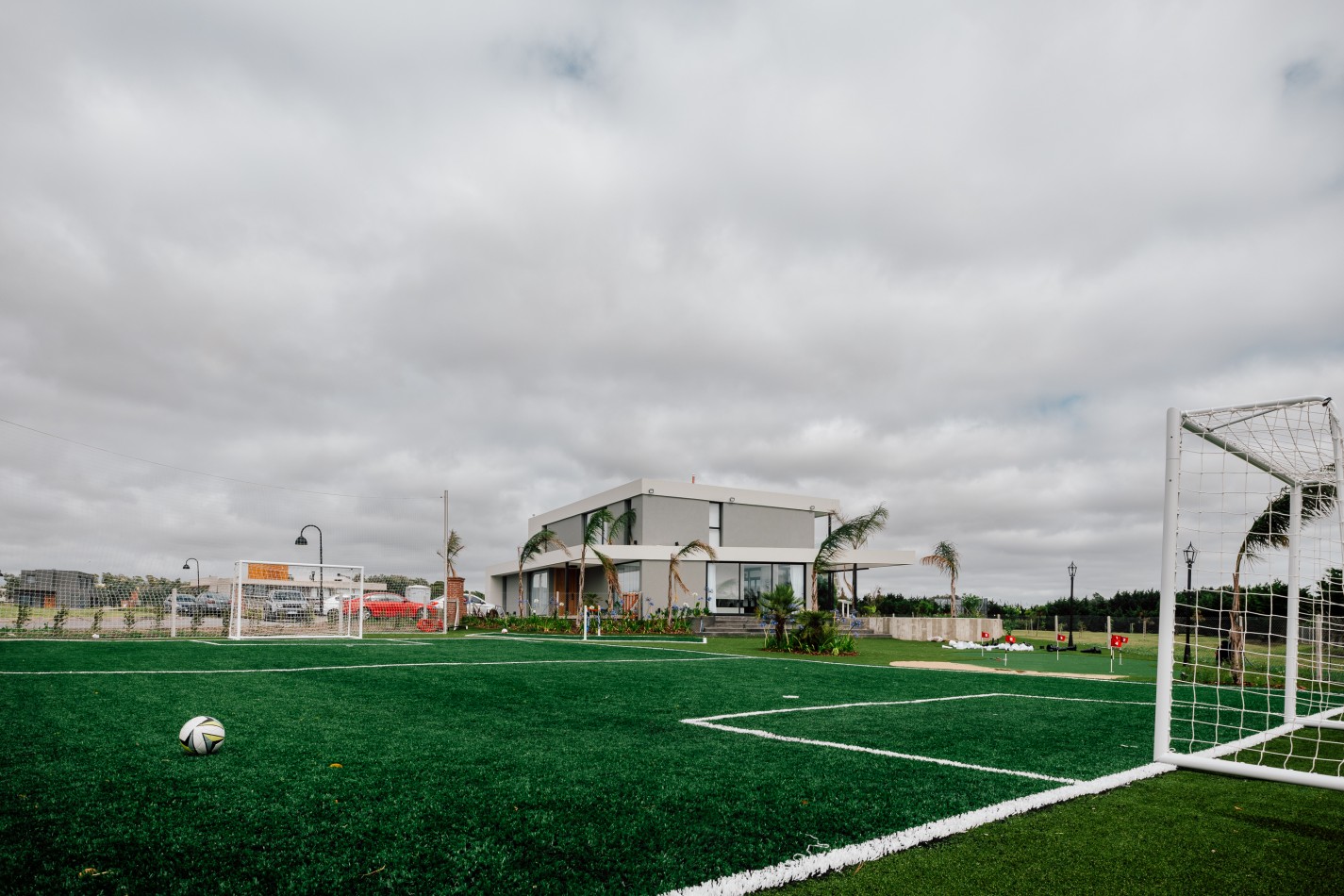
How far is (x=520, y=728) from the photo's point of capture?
22.4 feet

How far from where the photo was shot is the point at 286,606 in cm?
2517

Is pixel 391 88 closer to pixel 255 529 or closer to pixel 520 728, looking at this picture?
pixel 520 728

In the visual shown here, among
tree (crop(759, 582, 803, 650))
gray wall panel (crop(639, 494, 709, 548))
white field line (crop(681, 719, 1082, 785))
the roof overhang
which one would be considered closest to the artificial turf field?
white field line (crop(681, 719, 1082, 785))

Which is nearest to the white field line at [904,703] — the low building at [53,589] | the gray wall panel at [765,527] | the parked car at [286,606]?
the low building at [53,589]

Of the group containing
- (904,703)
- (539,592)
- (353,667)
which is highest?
(904,703)

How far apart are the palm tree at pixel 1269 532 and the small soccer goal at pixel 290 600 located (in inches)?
897

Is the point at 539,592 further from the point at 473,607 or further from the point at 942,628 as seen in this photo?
the point at 942,628

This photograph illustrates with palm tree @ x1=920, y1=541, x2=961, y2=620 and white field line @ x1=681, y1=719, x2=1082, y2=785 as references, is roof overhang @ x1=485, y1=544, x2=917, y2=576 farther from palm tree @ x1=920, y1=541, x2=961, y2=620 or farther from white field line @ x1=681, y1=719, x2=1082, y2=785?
white field line @ x1=681, y1=719, x2=1082, y2=785

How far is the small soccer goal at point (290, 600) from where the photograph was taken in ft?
76.7

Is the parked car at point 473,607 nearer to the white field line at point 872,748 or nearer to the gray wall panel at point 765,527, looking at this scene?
the gray wall panel at point 765,527

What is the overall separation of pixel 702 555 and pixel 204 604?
21.0 metres

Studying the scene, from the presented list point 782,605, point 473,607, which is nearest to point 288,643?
point 782,605

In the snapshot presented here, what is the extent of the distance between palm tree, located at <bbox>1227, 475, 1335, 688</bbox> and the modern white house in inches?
880

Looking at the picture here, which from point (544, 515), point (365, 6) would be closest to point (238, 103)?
point (365, 6)
